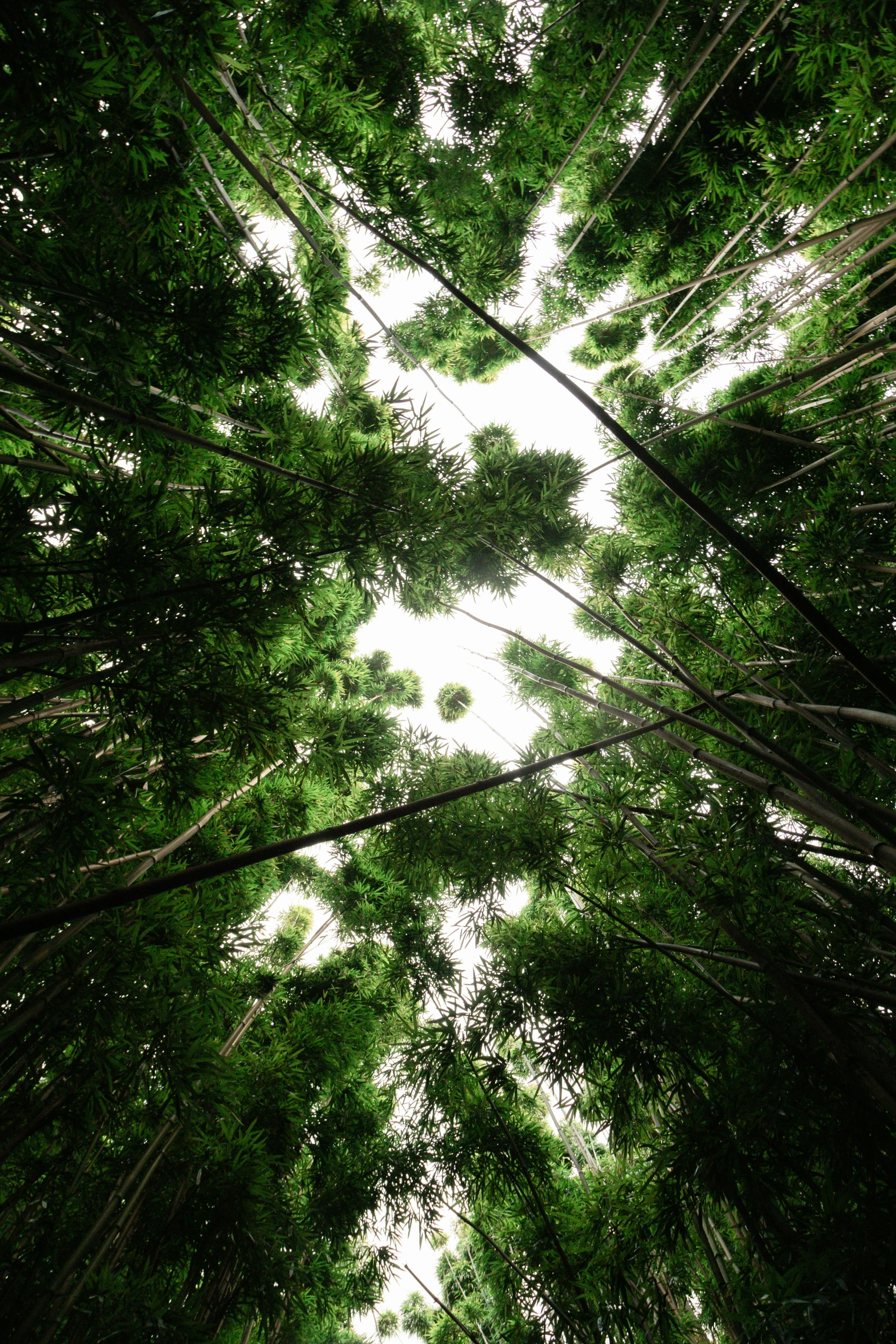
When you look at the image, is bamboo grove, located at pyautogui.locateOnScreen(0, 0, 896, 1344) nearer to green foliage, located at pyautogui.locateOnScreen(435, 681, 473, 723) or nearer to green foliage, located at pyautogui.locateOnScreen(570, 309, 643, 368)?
green foliage, located at pyautogui.locateOnScreen(570, 309, 643, 368)

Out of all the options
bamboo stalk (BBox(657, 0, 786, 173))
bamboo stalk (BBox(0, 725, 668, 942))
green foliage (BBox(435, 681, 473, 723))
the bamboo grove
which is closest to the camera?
bamboo stalk (BBox(0, 725, 668, 942))

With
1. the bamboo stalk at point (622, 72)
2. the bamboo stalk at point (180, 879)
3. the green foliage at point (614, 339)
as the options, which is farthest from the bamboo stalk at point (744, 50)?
the bamboo stalk at point (180, 879)

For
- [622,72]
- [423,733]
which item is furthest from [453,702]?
[622,72]

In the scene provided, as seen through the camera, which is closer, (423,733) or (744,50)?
(744,50)

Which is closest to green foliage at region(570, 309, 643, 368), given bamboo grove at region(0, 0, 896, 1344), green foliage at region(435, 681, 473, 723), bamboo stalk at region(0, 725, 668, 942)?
bamboo grove at region(0, 0, 896, 1344)

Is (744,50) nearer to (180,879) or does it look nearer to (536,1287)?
(180,879)

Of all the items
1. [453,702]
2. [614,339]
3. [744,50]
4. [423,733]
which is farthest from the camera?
[453,702]

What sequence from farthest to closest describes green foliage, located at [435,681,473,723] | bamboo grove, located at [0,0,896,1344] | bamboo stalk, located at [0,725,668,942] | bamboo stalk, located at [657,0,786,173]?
1. green foliage, located at [435,681,473,723]
2. bamboo stalk, located at [657,0,786,173]
3. bamboo grove, located at [0,0,896,1344]
4. bamboo stalk, located at [0,725,668,942]

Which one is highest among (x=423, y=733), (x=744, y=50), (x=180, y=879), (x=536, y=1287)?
(x=744, y=50)

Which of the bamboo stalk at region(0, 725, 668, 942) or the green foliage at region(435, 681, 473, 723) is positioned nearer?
the bamboo stalk at region(0, 725, 668, 942)

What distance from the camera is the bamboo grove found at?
120cm

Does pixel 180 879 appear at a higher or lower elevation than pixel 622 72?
lower

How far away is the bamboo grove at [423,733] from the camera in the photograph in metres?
1.20

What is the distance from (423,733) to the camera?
9.19 ft
